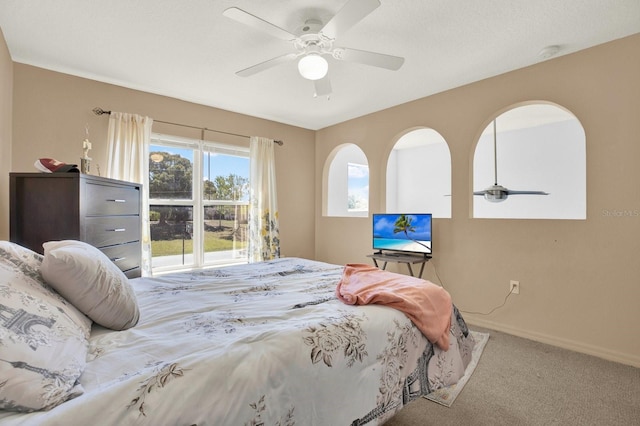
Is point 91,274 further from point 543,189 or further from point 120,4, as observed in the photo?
point 543,189

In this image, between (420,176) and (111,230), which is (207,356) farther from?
(420,176)

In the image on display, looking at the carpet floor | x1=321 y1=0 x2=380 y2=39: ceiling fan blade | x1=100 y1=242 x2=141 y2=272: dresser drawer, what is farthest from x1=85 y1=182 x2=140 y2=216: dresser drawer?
the carpet floor

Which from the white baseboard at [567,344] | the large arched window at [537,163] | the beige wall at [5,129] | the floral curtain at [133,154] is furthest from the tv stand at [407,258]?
the beige wall at [5,129]

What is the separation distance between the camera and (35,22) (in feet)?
7.11

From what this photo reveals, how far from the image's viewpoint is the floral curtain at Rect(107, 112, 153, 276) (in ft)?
10.3

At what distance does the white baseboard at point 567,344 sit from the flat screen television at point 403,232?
2.95 feet

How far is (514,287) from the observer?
2.86 metres

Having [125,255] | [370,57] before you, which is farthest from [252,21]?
[125,255]

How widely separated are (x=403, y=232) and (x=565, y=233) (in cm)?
146

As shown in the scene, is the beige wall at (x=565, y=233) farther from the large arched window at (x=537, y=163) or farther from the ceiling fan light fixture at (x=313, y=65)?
the ceiling fan light fixture at (x=313, y=65)

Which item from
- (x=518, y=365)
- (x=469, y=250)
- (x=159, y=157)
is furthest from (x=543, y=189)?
(x=159, y=157)

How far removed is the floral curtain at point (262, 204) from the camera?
13.5 feet

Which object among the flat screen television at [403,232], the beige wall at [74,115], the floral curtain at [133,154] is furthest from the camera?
the flat screen television at [403,232]

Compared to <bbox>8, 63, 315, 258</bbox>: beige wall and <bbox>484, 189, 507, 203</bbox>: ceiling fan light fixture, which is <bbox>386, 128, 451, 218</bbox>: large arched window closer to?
<bbox>484, 189, 507, 203</bbox>: ceiling fan light fixture
